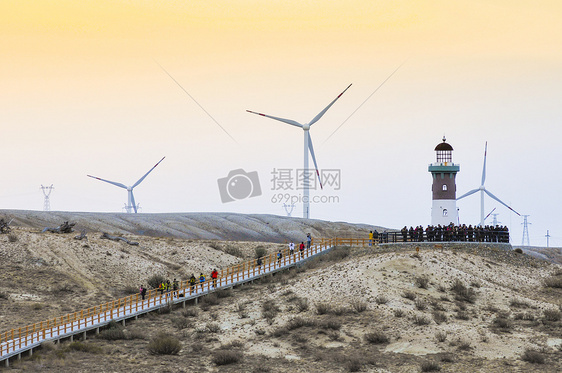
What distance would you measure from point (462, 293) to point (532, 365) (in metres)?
11.7

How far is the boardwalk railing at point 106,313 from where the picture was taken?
135 ft

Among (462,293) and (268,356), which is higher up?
(462,293)

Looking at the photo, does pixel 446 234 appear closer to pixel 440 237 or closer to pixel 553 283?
pixel 440 237

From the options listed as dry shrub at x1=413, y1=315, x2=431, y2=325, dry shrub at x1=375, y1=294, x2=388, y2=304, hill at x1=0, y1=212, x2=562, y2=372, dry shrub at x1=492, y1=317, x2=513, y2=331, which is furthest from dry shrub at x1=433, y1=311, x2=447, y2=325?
dry shrub at x1=375, y1=294, x2=388, y2=304

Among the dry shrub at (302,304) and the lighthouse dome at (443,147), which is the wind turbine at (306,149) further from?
the dry shrub at (302,304)

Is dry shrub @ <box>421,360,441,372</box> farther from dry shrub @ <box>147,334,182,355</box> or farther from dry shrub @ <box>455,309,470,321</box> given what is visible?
dry shrub @ <box>147,334,182,355</box>

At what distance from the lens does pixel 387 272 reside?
53031 millimetres

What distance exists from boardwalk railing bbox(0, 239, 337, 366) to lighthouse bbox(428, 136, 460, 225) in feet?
36.5

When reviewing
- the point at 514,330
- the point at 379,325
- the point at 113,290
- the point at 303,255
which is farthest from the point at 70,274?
the point at 514,330

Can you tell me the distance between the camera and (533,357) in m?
39.3

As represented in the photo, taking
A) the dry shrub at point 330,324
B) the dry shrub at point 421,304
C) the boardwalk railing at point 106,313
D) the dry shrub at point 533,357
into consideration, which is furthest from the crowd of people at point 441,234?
the dry shrub at point 533,357

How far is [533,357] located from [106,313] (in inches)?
1023

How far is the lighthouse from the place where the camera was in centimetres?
6938

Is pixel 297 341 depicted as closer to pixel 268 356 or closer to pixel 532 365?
pixel 268 356
